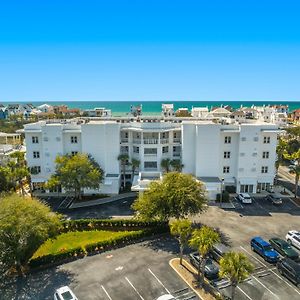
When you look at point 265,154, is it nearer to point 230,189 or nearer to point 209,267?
point 230,189

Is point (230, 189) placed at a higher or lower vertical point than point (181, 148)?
lower

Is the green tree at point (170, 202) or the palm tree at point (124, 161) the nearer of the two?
the green tree at point (170, 202)

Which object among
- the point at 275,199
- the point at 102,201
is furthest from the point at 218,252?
the point at 102,201

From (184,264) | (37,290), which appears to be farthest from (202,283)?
(37,290)

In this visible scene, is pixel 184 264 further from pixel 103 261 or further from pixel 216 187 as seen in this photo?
pixel 216 187

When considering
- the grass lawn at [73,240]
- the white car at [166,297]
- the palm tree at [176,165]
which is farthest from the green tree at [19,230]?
the palm tree at [176,165]

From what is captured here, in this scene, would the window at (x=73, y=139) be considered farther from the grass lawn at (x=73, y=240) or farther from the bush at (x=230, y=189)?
the bush at (x=230, y=189)
